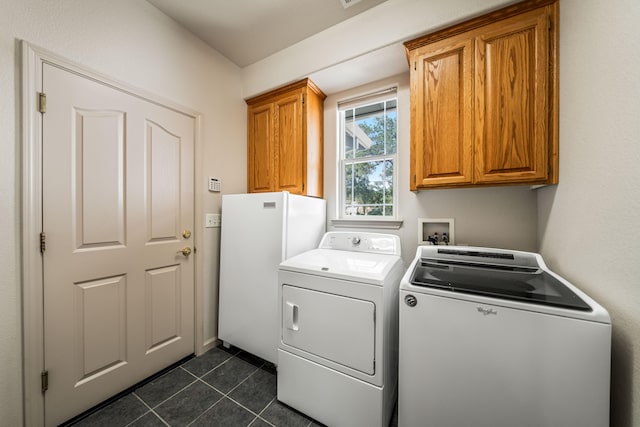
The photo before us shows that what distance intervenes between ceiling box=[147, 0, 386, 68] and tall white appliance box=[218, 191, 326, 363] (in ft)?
4.59

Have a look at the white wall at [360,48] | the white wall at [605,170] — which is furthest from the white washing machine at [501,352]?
the white wall at [360,48]

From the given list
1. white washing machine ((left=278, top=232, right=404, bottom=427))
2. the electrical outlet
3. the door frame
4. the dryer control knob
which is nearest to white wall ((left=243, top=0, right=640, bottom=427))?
the dryer control knob

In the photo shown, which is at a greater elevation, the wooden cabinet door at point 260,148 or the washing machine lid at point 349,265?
the wooden cabinet door at point 260,148

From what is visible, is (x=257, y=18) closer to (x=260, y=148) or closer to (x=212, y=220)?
(x=260, y=148)

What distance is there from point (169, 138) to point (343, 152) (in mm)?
1549

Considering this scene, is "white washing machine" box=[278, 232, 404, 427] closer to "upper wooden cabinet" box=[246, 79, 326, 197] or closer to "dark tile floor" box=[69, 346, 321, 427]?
"dark tile floor" box=[69, 346, 321, 427]

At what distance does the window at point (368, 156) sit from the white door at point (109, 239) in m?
1.45

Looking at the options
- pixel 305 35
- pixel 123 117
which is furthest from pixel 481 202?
pixel 123 117

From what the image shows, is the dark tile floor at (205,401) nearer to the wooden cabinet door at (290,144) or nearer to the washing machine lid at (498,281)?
the washing machine lid at (498,281)

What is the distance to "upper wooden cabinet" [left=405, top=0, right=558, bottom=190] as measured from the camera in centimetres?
126

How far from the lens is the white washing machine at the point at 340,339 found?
1194 millimetres

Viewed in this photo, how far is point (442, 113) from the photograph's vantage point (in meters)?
1.50

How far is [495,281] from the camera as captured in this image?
3.55 ft

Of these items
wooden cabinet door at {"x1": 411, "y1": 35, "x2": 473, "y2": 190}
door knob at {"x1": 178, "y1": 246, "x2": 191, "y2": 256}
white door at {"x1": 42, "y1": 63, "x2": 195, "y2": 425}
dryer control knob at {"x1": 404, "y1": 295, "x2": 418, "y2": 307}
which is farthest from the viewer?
door knob at {"x1": 178, "y1": 246, "x2": 191, "y2": 256}
